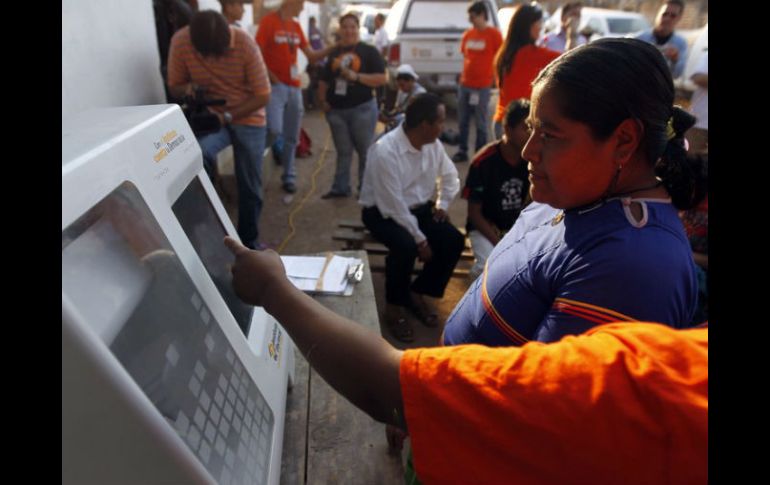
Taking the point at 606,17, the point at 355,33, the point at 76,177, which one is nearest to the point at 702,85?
the point at 355,33

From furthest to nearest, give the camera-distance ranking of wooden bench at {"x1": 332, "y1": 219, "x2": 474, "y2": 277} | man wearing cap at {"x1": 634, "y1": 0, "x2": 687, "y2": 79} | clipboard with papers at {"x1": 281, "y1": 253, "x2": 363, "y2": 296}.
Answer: man wearing cap at {"x1": 634, "y1": 0, "x2": 687, "y2": 79}, wooden bench at {"x1": 332, "y1": 219, "x2": 474, "y2": 277}, clipboard with papers at {"x1": 281, "y1": 253, "x2": 363, "y2": 296}

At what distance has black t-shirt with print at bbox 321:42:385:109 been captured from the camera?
450 centimetres

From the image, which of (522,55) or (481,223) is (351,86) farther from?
(481,223)

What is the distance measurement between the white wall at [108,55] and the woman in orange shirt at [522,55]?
264cm

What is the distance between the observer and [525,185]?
3.07 metres

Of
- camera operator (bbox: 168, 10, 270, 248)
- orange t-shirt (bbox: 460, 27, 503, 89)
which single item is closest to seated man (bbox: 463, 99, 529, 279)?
camera operator (bbox: 168, 10, 270, 248)

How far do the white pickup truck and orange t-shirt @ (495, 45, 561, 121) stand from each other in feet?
13.4

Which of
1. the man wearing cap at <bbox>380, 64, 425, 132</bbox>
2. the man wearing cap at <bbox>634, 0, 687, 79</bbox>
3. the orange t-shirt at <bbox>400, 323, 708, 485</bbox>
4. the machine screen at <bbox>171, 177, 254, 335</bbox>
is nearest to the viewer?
the orange t-shirt at <bbox>400, 323, 708, 485</bbox>

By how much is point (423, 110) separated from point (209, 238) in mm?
2300

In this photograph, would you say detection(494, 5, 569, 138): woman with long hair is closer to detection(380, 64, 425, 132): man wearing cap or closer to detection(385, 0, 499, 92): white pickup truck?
detection(380, 64, 425, 132): man wearing cap

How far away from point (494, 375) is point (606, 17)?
12246 mm

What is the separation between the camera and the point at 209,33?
119 inches
